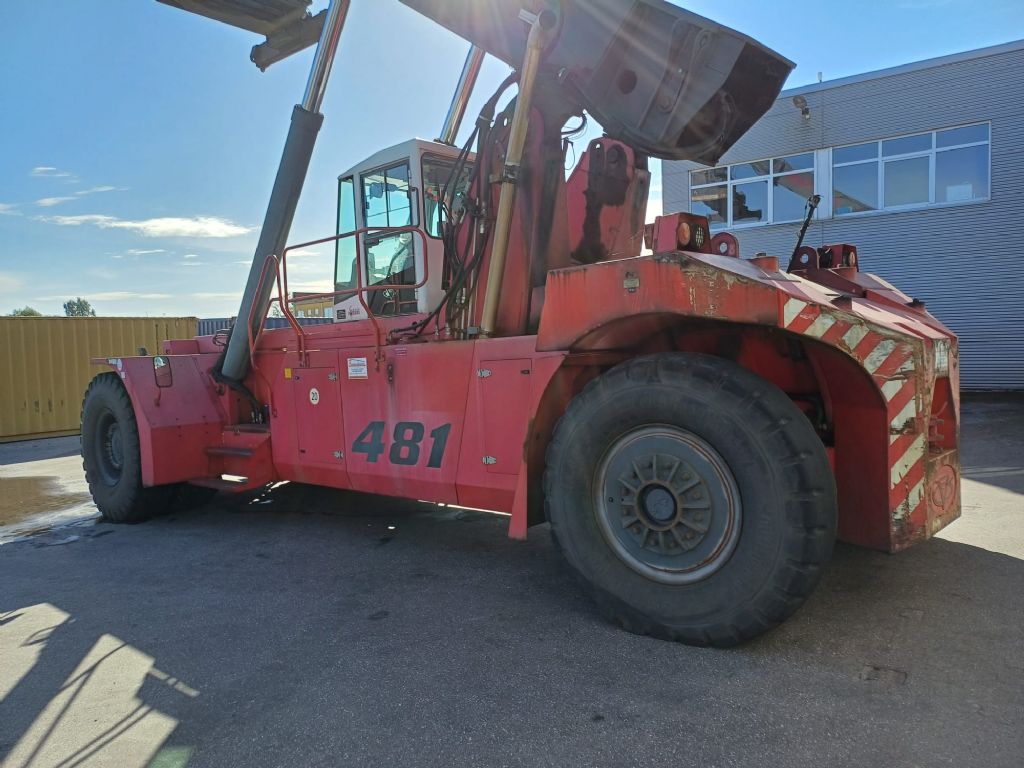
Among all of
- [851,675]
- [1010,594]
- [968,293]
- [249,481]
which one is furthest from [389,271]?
[968,293]

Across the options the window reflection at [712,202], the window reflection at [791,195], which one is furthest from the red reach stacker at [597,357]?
the window reflection at [712,202]

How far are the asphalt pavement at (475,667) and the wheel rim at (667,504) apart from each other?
1.33 ft

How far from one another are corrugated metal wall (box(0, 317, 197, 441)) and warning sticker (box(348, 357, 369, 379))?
13537mm

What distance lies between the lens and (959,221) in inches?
582

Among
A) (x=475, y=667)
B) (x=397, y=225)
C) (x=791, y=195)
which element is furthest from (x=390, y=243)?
(x=791, y=195)

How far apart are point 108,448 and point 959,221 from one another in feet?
51.5

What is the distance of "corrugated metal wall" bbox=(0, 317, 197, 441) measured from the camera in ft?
51.3

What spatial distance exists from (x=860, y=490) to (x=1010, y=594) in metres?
1.23

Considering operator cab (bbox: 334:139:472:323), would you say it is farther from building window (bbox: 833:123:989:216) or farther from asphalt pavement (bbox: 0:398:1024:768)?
building window (bbox: 833:123:989:216)

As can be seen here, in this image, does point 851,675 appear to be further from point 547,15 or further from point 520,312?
point 547,15

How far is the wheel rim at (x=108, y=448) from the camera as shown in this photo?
23.5 ft

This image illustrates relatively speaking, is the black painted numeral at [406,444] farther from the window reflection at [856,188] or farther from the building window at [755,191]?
the window reflection at [856,188]

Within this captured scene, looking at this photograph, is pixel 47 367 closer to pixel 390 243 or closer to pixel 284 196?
pixel 284 196

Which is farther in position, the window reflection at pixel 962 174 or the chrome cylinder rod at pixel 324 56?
the window reflection at pixel 962 174
